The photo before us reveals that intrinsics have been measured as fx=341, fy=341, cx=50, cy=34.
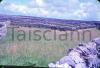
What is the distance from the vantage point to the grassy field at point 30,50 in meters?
9.48

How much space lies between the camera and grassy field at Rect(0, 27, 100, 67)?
9484mm

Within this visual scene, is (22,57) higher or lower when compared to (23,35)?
lower

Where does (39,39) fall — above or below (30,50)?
above

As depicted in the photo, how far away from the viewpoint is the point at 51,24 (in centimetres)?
980

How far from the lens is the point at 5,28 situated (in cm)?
958

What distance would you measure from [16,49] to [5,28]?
2.18ft

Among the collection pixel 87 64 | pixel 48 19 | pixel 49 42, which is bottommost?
pixel 87 64

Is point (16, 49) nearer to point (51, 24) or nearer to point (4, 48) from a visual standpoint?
point (4, 48)

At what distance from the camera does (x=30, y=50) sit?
31.4 feet

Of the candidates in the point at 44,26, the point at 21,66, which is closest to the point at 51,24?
the point at 44,26

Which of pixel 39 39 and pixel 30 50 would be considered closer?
pixel 30 50

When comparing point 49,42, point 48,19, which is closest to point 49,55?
point 49,42

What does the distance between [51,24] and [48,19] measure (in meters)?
0.25

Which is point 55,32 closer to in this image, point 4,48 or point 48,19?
point 48,19
